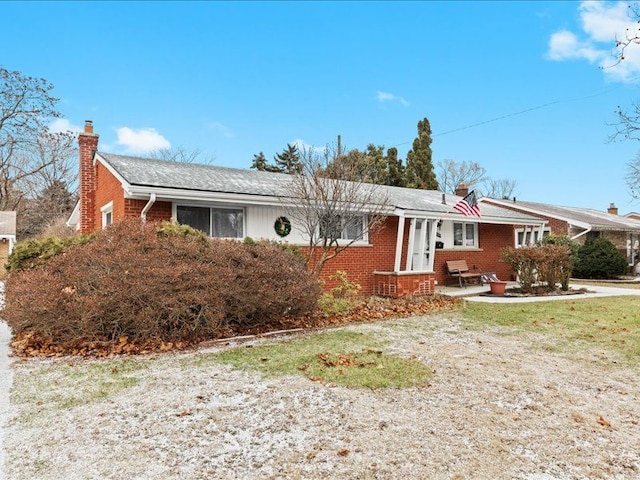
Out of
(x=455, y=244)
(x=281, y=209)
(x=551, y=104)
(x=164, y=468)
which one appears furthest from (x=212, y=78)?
(x=164, y=468)

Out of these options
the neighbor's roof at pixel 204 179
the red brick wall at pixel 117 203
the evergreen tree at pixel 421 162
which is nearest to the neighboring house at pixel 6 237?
the red brick wall at pixel 117 203

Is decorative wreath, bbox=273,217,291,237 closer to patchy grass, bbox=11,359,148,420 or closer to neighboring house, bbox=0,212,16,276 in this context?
patchy grass, bbox=11,359,148,420

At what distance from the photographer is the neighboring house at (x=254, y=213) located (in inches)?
397

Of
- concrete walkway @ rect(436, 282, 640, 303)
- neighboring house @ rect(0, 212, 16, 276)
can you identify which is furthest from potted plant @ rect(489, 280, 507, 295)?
neighboring house @ rect(0, 212, 16, 276)

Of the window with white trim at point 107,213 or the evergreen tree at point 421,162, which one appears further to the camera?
the evergreen tree at point 421,162

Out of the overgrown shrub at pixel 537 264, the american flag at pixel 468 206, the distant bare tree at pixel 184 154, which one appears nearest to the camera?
the overgrown shrub at pixel 537 264

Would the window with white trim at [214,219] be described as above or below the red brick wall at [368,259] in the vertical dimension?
above

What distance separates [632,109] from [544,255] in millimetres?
6706

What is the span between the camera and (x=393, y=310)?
10.2 m

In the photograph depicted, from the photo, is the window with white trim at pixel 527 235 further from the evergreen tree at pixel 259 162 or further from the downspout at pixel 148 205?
the evergreen tree at pixel 259 162

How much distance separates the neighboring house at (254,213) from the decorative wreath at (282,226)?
8 centimetres

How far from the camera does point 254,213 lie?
37.2 ft

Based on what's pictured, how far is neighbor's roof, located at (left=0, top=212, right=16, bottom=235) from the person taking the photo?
77.5ft

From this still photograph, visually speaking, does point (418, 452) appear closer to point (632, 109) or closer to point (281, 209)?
point (632, 109)
